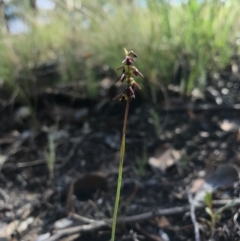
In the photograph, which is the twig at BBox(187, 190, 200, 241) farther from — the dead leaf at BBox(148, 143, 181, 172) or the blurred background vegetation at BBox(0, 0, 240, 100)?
the blurred background vegetation at BBox(0, 0, 240, 100)

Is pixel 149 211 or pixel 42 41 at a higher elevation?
pixel 42 41

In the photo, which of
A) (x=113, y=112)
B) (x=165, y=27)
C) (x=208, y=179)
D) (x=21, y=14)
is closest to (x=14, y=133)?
(x=113, y=112)

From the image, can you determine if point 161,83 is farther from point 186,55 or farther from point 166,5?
point 166,5

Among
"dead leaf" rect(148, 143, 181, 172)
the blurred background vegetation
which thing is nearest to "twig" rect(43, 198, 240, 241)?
"dead leaf" rect(148, 143, 181, 172)

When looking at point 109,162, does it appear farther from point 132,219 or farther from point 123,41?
point 123,41

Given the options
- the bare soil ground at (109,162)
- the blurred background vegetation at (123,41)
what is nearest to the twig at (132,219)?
the bare soil ground at (109,162)
